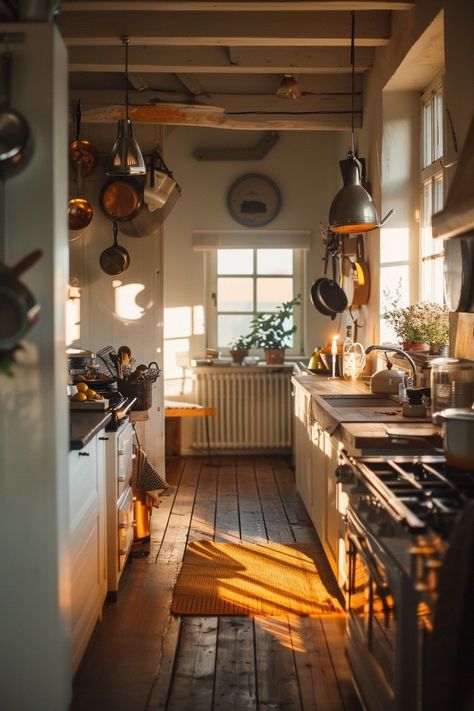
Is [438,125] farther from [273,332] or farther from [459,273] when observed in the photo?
[273,332]

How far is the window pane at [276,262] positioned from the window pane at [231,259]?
13 cm

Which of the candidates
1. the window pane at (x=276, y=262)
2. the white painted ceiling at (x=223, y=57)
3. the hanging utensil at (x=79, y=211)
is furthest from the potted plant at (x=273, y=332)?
the hanging utensil at (x=79, y=211)

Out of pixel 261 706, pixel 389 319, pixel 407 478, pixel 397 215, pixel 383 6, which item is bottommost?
pixel 261 706

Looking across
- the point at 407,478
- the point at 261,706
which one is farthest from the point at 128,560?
the point at 407,478

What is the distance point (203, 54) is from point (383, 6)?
1500 millimetres

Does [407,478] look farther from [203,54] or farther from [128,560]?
[203,54]

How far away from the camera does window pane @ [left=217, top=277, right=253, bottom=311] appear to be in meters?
7.67

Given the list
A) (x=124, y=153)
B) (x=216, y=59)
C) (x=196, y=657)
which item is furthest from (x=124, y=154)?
(x=196, y=657)

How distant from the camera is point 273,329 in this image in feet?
24.8

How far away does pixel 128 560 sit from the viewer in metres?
4.36

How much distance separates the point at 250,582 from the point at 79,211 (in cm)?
311

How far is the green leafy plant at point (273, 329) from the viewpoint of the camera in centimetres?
754

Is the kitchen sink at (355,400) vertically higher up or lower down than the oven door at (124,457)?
higher up

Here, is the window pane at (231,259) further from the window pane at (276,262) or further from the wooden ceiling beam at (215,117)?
the wooden ceiling beam at (215,117)
